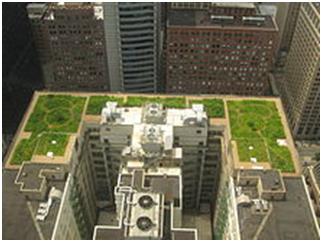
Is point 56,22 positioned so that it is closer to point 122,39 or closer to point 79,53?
point 79,53

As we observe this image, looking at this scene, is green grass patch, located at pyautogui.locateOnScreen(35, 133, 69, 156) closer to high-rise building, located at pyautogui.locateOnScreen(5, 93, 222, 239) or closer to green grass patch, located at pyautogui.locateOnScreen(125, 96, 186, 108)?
high-rise building, located at pyautogui.locateOnScreen(5, 93, 222, 239)

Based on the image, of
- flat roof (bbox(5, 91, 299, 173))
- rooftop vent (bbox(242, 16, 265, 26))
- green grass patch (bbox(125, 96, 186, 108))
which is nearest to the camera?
flat roof (bbox(5, 91, 299, 173))

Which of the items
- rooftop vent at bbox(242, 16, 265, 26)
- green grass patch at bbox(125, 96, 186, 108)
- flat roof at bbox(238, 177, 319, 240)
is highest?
rooftop vent at bbox(242, 16, 265, 26)

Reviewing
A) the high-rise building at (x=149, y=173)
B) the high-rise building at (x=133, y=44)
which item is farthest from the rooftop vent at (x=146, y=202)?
the high-rise building at (x=133, y=44)

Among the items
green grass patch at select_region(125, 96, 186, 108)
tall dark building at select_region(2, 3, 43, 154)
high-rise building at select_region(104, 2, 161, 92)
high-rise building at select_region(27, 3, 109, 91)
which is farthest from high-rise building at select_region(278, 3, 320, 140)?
tall dark building at select_region(2, 3, 43, 154)

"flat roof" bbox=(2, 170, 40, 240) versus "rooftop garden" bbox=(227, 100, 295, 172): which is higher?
"rooftop garden" bbox=(227, 100, 295, 172)

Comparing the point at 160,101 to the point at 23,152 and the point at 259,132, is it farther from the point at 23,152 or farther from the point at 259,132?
the point at 23,152

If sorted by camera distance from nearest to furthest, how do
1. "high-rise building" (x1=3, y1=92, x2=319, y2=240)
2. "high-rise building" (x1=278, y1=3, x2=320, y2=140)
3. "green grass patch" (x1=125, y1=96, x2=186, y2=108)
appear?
"high-rise building" (x1=3, y1=92, x2=319, y2=240) → "green grass patch" (x1=125, y1=96, x2=186, y2=108) → "high-rise building" (x1=278, y1=3, x2=320, y2=140)
